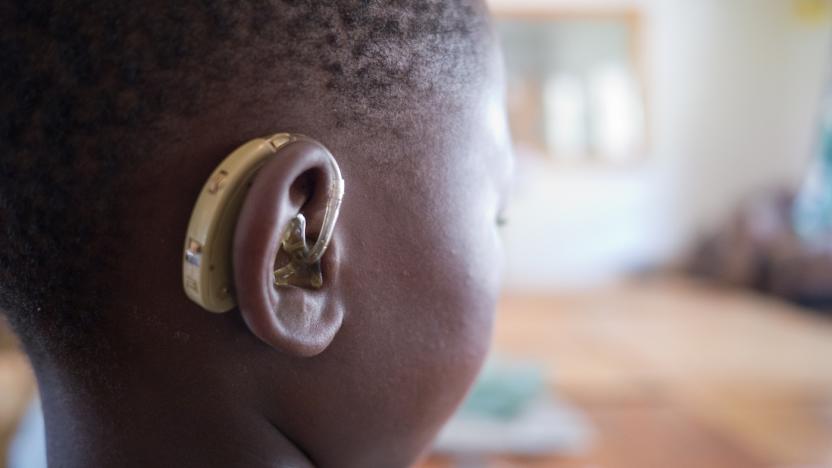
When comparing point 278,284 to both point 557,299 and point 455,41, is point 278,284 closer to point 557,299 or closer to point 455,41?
point 455,41

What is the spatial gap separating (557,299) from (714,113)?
1525mm

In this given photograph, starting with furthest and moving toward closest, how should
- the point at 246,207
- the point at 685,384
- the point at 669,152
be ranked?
the point at 669,152 < the point at 685,384 < the point at 246,207

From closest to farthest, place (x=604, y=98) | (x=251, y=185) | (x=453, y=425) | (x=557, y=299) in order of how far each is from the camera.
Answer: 1. (x=251, y=185)
2. (x=453, y=425)
3. (x=557, y=299)
4. (x=604, y=98)

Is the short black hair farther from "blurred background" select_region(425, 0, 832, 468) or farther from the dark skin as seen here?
"blurred background" select_region(425, 0, 832, 468)

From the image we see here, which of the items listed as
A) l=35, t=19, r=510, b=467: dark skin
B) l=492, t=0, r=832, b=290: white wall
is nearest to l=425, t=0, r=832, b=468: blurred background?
l=492, t=0, r=832, b=290: white wall

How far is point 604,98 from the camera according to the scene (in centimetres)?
321

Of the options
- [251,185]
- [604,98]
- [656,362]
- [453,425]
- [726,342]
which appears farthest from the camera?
[604,98]

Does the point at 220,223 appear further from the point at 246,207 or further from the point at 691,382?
the point at 691,382

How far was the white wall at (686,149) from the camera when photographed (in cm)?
329

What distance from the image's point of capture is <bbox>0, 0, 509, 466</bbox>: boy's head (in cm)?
29

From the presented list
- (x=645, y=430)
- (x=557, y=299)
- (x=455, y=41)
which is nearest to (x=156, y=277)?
(x=455, y=41)

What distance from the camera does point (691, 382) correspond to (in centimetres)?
98

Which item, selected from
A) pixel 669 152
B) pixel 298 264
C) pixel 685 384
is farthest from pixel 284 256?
pixel 669 152

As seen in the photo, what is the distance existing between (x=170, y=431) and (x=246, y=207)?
0.12m
